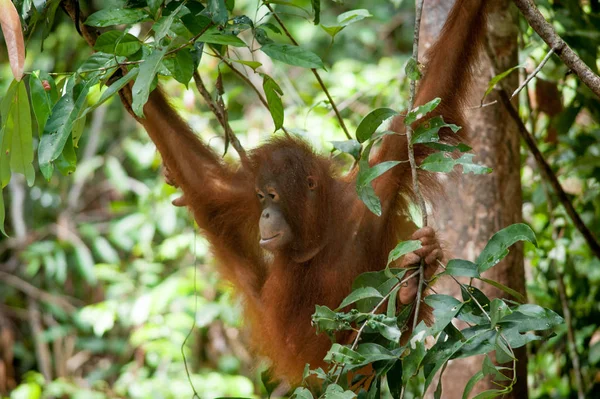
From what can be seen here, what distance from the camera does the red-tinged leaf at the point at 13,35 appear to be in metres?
1.56

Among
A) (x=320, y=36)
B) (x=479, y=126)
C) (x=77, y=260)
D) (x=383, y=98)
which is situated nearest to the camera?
(x=479, y=126)

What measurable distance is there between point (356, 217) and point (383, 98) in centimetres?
160

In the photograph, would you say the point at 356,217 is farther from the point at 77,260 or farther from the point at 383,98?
the point at 77,260

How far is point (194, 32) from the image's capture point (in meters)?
1.77

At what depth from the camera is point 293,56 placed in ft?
5.98

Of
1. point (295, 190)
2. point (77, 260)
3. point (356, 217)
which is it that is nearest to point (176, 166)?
point (295, 190)

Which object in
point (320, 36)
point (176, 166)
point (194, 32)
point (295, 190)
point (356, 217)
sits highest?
point (320, 36)

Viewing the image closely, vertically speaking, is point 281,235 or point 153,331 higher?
point 281,235

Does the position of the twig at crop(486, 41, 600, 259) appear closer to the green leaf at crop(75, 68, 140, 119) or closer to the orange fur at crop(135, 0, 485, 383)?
the orange fur at crop(135, 0, 485, 383)

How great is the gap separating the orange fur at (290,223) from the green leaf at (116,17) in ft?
2.51

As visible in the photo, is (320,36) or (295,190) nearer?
(295,190)

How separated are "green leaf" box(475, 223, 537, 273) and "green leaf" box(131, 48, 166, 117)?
79 cm

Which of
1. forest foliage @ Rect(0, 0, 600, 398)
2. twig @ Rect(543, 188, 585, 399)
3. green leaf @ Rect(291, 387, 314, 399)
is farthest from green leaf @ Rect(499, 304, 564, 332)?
twig @ Rect(543, 188, 585, 399)

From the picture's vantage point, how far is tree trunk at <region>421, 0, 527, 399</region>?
Result: 2701 millimetres
